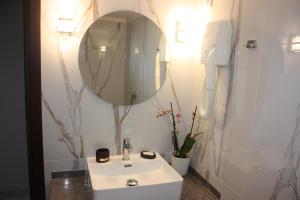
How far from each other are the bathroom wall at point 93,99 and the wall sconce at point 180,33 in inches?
1.1

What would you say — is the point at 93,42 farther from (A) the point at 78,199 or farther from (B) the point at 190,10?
(A) the point at 78,199

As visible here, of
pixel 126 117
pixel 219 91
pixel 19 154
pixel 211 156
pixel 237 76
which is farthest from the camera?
pixel 19 154

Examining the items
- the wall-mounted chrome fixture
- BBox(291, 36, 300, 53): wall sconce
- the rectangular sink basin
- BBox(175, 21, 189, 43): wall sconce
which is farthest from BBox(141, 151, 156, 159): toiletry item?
BBox(291, 36, 300, 53): wall sconce

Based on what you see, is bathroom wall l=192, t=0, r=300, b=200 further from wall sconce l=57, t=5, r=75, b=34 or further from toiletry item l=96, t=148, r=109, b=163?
wall sconce l=57, t=5, r=75, b=34

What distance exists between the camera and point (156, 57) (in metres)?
1.76

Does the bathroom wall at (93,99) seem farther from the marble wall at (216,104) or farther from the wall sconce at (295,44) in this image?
A: the wall sconce at (295,44)

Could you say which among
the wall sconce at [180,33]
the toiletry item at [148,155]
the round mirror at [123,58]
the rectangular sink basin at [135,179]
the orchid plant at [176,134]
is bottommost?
the rectangular sink basin at [135,179]

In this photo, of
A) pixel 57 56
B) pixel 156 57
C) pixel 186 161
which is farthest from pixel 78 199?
pixel 156 57

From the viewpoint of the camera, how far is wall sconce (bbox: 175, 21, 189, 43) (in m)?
1.75

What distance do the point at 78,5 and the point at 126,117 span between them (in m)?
0.77

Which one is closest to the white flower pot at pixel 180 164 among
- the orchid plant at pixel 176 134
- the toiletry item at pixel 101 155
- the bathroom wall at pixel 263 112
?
the orchid plant at pixel 176 134

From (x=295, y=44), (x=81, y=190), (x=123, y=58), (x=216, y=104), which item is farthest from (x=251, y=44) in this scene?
(x=81, y=190)

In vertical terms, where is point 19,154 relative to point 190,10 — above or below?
below

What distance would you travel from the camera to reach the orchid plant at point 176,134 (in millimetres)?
1770
